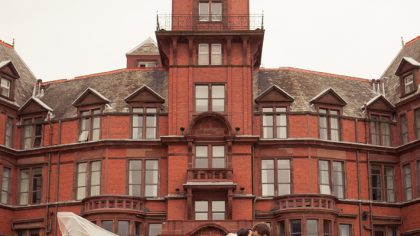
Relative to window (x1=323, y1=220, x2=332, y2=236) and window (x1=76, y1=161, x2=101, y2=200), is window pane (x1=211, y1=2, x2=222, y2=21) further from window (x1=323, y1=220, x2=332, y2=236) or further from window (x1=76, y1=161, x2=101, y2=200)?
window (x1=323, y1=220, x2=332, y2=236)

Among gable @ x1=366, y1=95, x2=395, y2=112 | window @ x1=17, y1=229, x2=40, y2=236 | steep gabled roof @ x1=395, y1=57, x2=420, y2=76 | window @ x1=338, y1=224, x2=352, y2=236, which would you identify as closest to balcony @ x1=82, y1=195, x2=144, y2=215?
window @ x1=17, y1=229, x2=40, y2=236

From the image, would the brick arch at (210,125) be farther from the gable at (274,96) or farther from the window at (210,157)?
the gable at (274,96)

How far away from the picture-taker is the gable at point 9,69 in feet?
176

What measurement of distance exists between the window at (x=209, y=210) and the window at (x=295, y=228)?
14.0 ft

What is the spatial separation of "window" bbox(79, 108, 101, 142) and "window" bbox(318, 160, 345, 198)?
15.0 meters

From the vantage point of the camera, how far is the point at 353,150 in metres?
52.1

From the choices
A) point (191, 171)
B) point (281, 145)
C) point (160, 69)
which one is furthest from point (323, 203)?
point (160, 69)

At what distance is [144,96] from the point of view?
171 ft

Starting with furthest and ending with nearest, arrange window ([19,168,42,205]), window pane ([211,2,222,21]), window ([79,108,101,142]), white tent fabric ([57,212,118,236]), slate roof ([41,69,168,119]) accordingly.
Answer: slate roof ([41,69,168,119]) < window ([19,168,42,205]) < window pane ([211,2,222,21]) < window ([79,108,101,142]) < white tent fabric ([57,212,118,236])

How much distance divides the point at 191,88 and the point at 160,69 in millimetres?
5993

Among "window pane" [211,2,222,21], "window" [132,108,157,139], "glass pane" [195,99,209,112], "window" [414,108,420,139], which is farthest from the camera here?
"window pane" [211,2,222,21]

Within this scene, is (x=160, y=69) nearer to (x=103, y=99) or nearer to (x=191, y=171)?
(x=103, y=99)

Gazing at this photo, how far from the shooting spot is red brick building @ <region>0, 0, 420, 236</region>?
48625 millimetres

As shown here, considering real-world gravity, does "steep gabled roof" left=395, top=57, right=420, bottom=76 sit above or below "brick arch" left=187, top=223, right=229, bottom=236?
above
